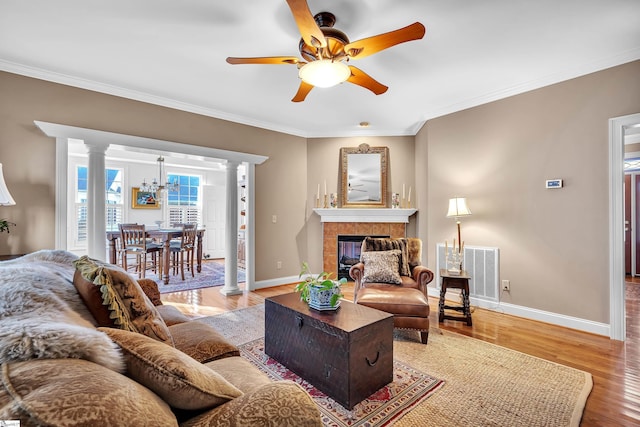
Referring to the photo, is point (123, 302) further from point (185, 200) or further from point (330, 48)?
point (185, 200)

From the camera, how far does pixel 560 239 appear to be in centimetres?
311

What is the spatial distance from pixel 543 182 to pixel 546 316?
145cm

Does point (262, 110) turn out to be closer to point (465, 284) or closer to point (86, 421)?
point (465, 284)

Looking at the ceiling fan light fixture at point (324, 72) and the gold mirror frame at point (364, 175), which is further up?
the ceiling fan light fixture at point (324, 72)

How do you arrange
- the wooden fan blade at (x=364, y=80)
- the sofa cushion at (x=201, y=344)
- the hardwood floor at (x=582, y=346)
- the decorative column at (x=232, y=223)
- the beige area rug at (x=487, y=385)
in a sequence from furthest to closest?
the decorative column at (x=232, y=223) → the wooden fan blade at (x=364, y=80) → the hardwood floor at (x=582, y=346) → the beige area rug at (x=487, y=385) → the sofa cushion at (x=201, y=344)

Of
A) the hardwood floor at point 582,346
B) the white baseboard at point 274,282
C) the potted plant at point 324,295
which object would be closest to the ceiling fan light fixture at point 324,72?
the potted plant at point 324,295

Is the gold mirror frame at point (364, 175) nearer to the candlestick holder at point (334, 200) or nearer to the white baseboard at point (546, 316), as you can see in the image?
the candlestick holder at point (334, 200)

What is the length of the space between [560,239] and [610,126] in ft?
3.81

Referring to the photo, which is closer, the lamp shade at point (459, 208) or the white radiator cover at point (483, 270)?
the lamp shade at point (459, 208)

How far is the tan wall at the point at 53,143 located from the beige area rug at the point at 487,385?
2.22m

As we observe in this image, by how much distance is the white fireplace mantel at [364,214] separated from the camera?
4770mm

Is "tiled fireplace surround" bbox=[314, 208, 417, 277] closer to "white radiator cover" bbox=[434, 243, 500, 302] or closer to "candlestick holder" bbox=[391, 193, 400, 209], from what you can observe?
"candlestick holder" bbox=[391, 193, 400, 209]

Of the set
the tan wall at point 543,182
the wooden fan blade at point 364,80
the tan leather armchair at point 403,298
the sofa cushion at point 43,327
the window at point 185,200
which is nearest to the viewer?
the sofa cushion at point 43,327

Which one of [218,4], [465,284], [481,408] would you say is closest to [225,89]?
[218,4]
